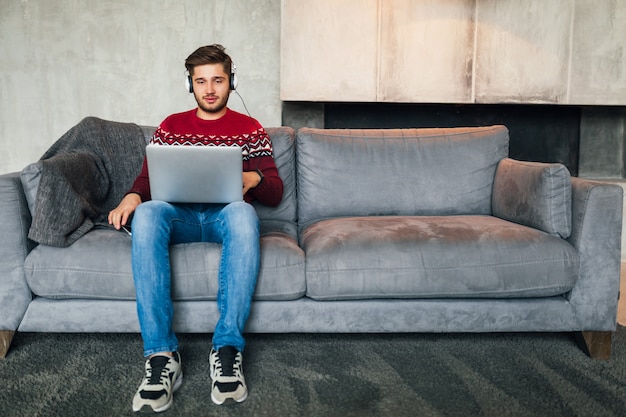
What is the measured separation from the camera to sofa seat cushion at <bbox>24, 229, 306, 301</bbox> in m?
1.69

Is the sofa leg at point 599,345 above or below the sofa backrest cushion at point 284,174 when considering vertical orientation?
below

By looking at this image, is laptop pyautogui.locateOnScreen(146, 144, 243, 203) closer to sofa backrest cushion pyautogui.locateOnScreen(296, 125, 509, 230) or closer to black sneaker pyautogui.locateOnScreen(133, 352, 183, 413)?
black sneaker pyautogui.locateOnScreen(133, 352, 183, 413)

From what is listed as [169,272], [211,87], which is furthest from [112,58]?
[169,272]

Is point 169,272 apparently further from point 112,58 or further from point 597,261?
point 112,58

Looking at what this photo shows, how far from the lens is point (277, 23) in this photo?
3434mm

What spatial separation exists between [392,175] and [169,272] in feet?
3.57

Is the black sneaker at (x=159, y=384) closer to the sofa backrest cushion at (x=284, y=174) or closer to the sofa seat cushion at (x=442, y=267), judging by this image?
the sofa seat cushion at (x=442, y=267)

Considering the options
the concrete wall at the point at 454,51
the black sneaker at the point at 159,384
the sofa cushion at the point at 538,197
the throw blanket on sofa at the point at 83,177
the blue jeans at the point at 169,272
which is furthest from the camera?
the concrete wall at the point at 454,51

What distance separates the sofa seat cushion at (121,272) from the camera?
169 centimetres

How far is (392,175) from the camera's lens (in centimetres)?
229

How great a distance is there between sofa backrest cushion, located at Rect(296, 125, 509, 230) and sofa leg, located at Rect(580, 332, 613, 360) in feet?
2.32

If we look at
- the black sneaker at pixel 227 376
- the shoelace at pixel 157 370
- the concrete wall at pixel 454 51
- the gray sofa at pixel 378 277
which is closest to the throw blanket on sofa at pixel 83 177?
the gray sofa at pixel 378 277

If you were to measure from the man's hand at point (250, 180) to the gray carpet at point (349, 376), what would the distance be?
1.73 ft

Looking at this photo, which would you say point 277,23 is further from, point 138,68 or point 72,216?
point 72,216
